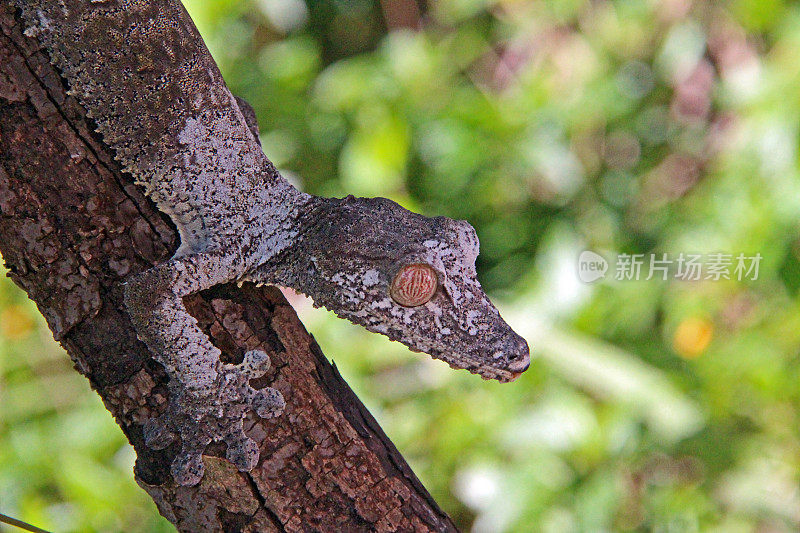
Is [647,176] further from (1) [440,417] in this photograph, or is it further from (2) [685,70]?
(1) [440,417]

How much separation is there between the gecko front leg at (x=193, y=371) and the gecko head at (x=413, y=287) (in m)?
0.38

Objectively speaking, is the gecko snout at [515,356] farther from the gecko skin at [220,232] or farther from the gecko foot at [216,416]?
the gecko foot at [216,416]

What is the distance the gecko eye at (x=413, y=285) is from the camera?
274 centimetres

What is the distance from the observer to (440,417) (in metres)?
5.09

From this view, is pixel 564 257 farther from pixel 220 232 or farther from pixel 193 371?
pixel 193 371

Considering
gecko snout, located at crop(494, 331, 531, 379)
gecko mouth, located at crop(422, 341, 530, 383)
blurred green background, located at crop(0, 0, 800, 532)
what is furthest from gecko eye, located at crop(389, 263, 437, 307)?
blurred green background, located at crop(0, 0, 800, 532)

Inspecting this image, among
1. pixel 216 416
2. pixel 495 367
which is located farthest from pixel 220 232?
pixel 495 367

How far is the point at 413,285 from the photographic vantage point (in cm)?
276

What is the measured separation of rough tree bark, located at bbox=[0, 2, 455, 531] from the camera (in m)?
2.47

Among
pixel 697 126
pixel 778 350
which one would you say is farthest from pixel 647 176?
pixel 778 350

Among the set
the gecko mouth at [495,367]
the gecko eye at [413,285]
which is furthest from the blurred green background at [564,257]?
the gecko eye at [413,285]

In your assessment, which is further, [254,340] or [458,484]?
[458,484]

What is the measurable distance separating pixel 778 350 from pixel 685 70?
266 centimetres

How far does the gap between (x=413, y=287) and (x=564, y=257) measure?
9.11 ft
